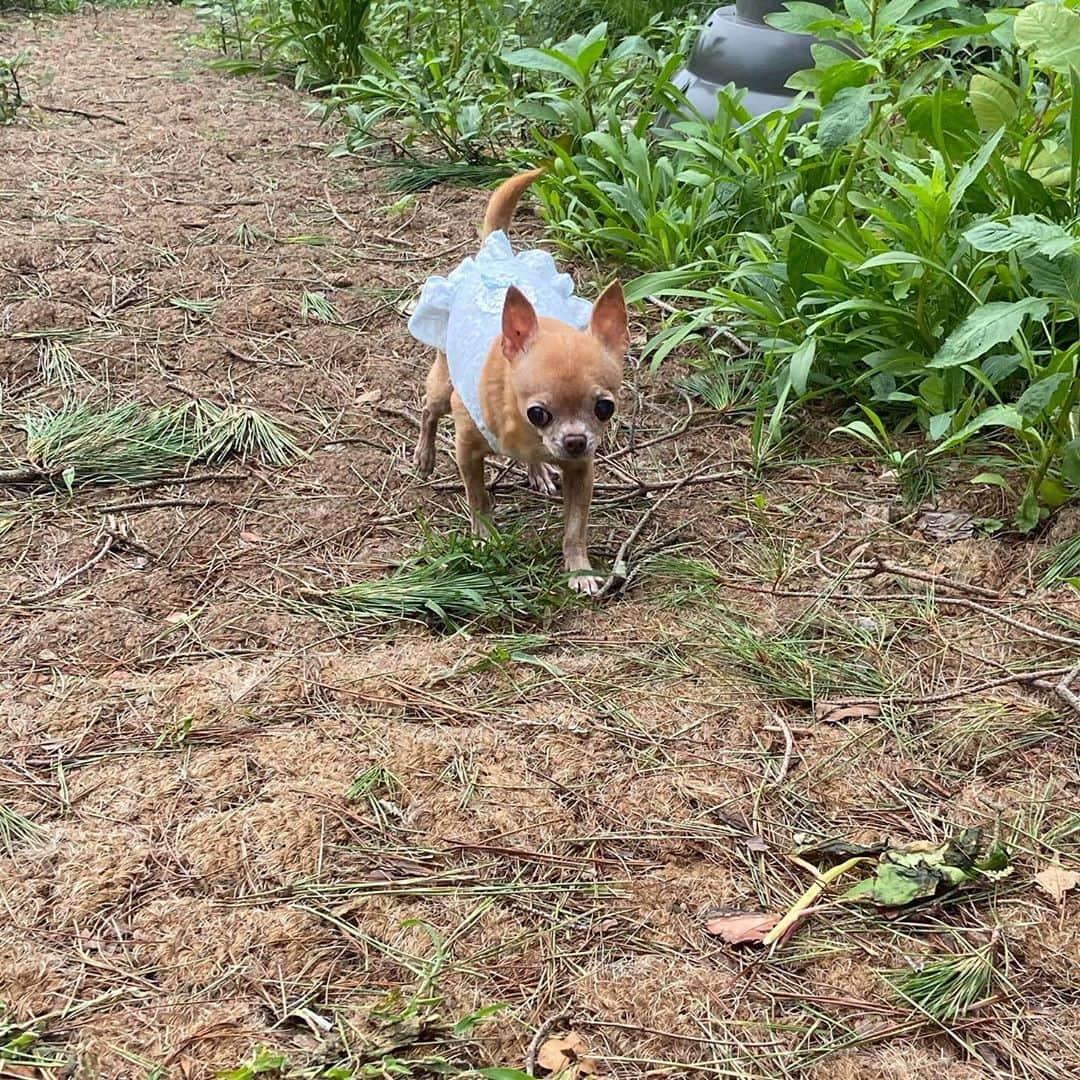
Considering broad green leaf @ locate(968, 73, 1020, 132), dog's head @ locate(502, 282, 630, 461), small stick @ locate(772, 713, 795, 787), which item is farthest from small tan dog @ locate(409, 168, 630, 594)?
broad green leaf @ locate(968, 73, 1020, 132)

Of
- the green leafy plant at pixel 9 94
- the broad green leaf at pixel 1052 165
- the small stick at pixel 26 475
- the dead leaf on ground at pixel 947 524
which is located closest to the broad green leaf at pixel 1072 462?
the dead leaf on ground at pixel 947 524

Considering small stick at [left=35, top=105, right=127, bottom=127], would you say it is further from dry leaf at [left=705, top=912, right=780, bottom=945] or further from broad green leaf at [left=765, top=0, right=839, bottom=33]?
dry leaf at [left=705, top=912, right=780, bottom=945]

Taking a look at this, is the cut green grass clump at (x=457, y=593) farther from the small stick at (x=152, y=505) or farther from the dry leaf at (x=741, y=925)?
the dry leaf at (x=741, y=925)

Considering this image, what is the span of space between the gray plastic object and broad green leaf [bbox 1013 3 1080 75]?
1.68 m

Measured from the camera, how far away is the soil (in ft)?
5.82

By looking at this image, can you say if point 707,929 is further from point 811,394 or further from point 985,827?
point 811,394

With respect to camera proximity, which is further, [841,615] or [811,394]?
[811,394]

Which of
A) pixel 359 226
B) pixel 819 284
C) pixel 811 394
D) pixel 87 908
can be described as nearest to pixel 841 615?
pixel 811 394

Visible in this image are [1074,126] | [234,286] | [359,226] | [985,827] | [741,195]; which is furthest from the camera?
[359,226]

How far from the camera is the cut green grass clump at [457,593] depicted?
2834 mm

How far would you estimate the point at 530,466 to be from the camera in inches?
138

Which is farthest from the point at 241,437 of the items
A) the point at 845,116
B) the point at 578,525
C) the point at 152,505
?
the point at 845,116

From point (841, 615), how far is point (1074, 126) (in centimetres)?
155

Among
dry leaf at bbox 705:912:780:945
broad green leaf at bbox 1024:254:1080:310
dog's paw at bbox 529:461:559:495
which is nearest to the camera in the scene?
dry leaf at bbox 705:912:780:945
